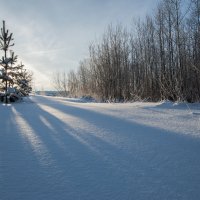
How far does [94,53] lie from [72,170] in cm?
2862

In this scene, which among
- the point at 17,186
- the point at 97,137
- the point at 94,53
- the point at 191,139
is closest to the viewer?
the point at 17,186

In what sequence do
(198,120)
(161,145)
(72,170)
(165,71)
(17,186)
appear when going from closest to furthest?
(17,186), (72,170), (161,145), (198,120), (165,71)

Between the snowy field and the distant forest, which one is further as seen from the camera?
the distant forest

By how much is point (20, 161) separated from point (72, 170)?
86 cm

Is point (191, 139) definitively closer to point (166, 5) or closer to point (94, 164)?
point (94, 164)

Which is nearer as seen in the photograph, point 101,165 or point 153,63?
point 101,165

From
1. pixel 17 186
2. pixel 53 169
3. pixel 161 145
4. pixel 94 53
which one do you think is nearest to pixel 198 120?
pixel 161 145

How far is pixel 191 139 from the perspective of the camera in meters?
4.61

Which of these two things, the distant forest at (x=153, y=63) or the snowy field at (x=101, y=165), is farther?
the distant forest at (x=153, y=63)

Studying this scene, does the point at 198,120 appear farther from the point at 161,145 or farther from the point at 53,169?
the point at 53,169

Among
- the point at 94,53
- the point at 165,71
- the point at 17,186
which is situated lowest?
the point at 17,186

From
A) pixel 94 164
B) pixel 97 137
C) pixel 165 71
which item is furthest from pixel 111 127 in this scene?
pixel 165 71

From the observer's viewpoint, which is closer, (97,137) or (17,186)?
(17,186)

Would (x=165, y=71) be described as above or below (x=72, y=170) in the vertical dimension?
above
